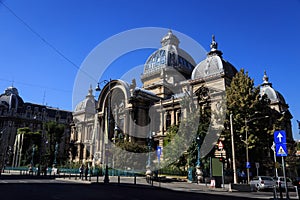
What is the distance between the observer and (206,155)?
33.3 m

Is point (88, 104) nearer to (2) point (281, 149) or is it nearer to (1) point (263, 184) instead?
(1) point (263, 184)

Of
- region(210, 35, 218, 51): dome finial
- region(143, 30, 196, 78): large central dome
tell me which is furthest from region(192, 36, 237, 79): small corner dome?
region(143, 30, 196, 78): large central dome

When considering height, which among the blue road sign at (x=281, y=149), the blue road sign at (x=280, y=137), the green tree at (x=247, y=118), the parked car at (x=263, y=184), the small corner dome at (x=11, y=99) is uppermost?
the small corner dome at (x=11, y=99)

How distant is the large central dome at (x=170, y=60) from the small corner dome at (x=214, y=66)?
10.8m

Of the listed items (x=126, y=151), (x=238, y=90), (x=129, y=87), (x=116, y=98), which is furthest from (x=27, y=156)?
(x=238, y=90)

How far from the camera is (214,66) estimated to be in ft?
165

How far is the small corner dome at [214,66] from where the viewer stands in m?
49.1

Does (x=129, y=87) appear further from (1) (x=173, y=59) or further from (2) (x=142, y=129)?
(1) (x=173, y=59)

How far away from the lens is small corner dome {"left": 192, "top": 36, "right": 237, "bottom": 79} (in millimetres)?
49062

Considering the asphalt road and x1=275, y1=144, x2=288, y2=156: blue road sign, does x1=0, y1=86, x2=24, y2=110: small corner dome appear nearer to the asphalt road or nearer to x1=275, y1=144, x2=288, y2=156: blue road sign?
the asphalt road

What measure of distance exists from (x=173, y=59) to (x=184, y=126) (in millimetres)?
34371

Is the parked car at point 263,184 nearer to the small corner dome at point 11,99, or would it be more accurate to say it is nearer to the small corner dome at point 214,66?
the small corner dome at point 214,66

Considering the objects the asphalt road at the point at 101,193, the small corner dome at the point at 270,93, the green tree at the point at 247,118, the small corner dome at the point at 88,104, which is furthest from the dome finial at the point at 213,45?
the small corner dome at the point at 88,104

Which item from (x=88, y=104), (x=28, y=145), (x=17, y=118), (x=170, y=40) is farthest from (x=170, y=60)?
(x=17, y=118)
